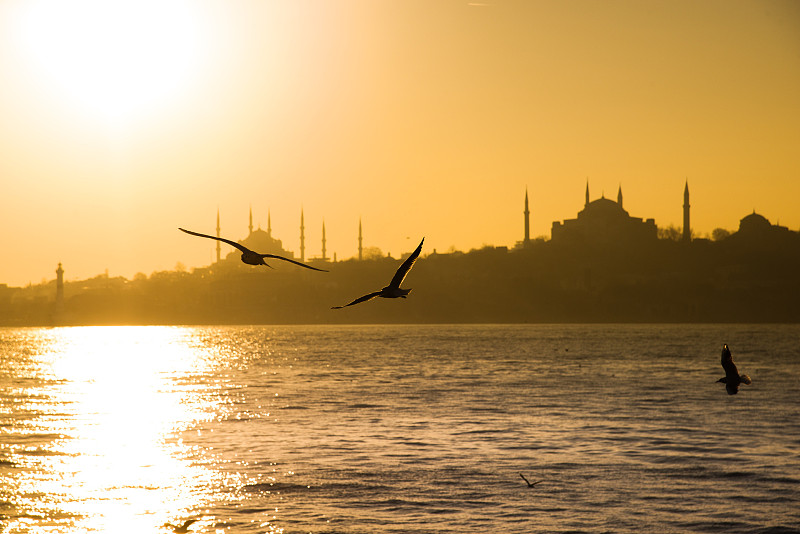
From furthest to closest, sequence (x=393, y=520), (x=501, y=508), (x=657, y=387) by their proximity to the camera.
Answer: (x=657, y=387) → (x=501, y=508) → (x=393, y=520)

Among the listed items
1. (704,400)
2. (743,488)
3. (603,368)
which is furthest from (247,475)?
(603,368)

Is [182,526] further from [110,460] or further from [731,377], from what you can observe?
[110,460]

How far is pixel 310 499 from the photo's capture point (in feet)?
136

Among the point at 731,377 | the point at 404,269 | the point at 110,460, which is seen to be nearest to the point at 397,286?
the point at 404,269

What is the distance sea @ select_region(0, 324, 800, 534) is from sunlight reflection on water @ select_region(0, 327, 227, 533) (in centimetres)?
Answer: 16

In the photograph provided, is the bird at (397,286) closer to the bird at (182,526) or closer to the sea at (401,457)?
the bird at (182,526)

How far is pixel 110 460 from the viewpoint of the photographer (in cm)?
5291

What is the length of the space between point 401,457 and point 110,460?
1605 centimetres

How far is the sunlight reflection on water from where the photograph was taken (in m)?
39.3

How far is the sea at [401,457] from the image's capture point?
126 feet

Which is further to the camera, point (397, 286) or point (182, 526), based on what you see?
point (182, 526)

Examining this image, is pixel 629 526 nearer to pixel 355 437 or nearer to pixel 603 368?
pixel 355 437

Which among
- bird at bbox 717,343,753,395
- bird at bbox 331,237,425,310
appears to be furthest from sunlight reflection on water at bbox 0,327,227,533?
bird at bbox 331,237,425,310

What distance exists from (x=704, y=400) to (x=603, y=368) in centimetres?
4936
